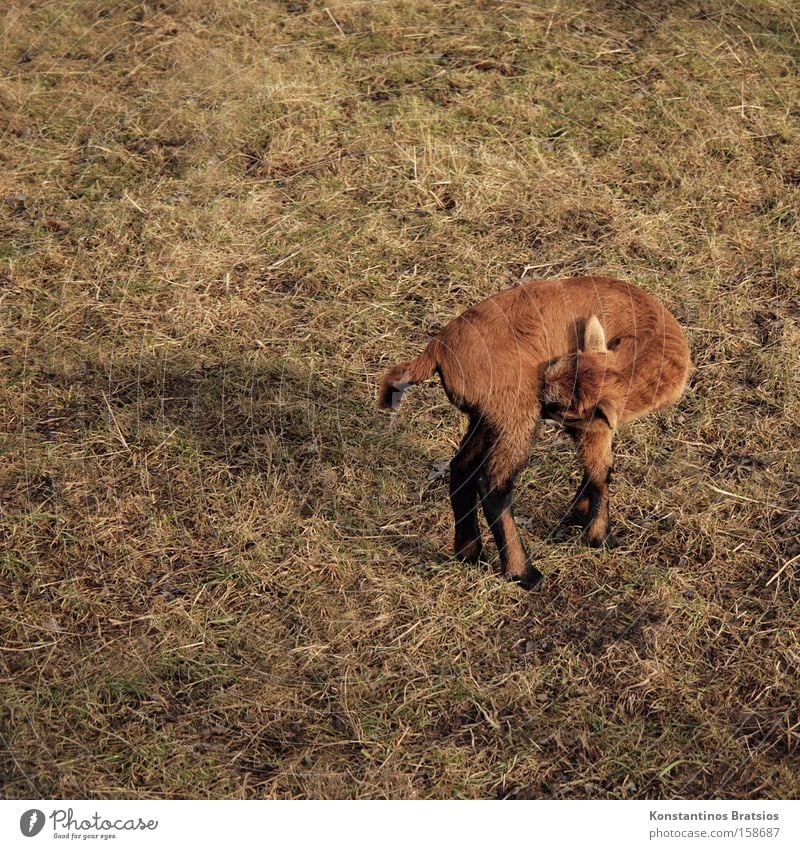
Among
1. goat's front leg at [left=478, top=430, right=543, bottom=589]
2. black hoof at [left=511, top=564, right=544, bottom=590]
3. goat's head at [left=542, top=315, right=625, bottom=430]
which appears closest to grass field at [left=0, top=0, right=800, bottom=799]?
black hoof at [left=511, top=564, right=544, bottom=590]

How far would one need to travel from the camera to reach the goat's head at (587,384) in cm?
457

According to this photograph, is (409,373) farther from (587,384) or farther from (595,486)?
(595,486)

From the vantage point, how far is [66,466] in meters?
5.83

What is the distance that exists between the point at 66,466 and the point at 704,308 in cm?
415

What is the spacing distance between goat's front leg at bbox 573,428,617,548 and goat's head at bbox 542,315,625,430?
0.17 m

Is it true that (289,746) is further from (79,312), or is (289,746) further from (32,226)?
(32,226)

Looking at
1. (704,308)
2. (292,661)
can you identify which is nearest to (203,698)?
(292,661)

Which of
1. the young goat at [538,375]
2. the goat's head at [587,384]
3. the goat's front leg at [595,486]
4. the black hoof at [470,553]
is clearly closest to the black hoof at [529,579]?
the young goat at [538,375]

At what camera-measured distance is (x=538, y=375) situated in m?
4.65

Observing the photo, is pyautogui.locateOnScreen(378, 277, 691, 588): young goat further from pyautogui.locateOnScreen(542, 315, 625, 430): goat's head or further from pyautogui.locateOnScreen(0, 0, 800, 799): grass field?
pyautogui.locateOnScreen(0, 0, 800, 799): grass field

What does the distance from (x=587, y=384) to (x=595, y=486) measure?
711 millimetres

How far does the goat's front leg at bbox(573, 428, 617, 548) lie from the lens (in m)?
4.90

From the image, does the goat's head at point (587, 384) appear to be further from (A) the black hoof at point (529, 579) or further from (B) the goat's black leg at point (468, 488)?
(A) the black hoof at point (529, 579)

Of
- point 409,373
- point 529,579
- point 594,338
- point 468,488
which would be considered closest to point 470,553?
point 529,579
